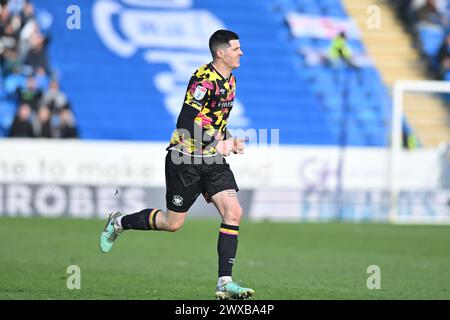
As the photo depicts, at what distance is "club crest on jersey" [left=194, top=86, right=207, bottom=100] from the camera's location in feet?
25.3

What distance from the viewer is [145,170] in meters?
18.4

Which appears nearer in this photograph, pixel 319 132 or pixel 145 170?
pixel 145 170

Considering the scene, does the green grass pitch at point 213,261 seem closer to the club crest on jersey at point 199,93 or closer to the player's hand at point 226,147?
the player's hand at point 226,147

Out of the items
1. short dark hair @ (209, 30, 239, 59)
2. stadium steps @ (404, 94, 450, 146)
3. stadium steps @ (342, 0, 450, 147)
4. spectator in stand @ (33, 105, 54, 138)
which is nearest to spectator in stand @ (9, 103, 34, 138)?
spectator in stand @ (33, 105, 54, 138)

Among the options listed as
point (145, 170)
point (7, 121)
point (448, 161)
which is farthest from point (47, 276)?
point (448, 161)

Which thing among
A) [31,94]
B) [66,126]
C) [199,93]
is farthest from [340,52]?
[199,93]

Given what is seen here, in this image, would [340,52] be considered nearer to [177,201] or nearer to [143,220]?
[143,220]

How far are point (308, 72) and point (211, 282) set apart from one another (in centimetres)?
1402

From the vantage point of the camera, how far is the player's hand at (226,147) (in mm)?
7672

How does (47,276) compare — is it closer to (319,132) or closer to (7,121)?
(7,121)

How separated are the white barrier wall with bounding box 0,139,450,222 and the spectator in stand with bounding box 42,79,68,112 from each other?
1.45 metres

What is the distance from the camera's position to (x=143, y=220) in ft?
27.3

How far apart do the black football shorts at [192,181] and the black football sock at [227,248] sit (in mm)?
Result: 345

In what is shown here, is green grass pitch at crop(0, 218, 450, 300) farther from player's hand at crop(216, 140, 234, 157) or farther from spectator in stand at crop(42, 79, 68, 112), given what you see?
spectator in stand at crop(42, 79, 68, 112)
